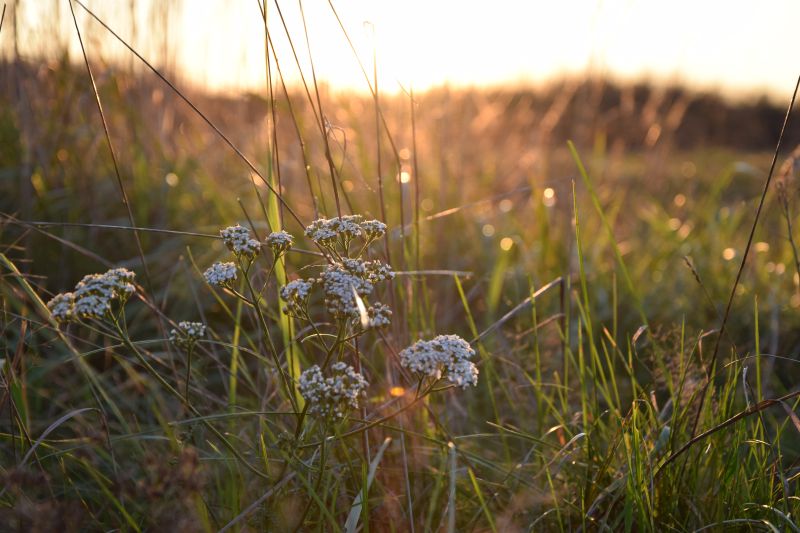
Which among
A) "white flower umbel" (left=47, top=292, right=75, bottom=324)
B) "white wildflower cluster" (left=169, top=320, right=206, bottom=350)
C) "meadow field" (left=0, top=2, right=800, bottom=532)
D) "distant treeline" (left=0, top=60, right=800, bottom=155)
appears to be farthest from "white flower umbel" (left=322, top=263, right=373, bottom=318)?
"distant treeline" (left=0, top=60, right=800, bottom=155)

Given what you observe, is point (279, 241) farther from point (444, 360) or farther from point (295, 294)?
point (444, 360)

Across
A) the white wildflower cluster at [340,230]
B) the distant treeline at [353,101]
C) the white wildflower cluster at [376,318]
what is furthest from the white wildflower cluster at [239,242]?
the distant treeline at [353,101]

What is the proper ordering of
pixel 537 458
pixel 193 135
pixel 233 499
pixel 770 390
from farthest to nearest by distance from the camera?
pixel 193 135 → pixel 770 390 → pixel 537 458 → pixel 233 499

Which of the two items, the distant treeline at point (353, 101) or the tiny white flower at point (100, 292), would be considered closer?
the tiny white flower at point (100, 292)

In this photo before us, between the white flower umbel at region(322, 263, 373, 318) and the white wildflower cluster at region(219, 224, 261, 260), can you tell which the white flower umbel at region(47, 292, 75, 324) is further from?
the white flower umbel at region(322, 263, 373, 318)

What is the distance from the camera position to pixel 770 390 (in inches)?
95.6

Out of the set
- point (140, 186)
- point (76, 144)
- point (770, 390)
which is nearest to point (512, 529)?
point (770, 390)

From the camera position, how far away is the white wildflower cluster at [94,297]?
110 cm

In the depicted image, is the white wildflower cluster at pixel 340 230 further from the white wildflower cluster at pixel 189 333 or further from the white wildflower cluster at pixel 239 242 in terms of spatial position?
the white wildflower cluster at pixel 189 333

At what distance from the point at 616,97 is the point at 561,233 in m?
11.5

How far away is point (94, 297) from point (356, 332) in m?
0.46

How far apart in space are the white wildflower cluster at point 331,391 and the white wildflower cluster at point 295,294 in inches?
4.7

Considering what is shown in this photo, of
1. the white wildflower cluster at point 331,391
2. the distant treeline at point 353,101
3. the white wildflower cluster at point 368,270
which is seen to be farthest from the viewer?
the distant treeline at point 353,101

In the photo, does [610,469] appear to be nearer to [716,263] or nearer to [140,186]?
[716,263]
